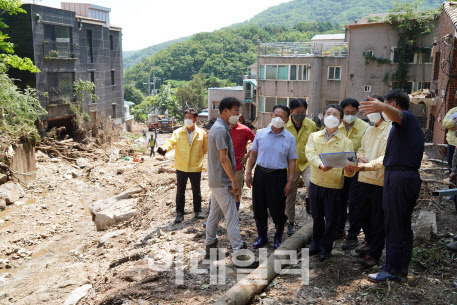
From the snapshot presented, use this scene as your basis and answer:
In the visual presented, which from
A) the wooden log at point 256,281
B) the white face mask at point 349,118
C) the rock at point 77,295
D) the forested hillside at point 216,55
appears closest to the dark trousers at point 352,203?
the wooden log at point 256,281

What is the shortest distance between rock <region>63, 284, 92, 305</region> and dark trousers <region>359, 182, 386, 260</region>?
147 inches

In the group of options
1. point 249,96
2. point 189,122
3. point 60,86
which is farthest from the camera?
point 249,96

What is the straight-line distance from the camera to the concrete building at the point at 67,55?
21.7m

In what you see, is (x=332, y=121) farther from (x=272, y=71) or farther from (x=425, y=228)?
(x=272, y=71)

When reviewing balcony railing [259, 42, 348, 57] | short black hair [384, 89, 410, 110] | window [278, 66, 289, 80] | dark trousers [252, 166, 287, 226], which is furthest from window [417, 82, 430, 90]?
short black hair [384, 89, 410, 110]

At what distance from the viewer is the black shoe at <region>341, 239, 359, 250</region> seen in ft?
16.9

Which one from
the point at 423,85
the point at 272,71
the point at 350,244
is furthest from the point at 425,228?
the point at 272,71

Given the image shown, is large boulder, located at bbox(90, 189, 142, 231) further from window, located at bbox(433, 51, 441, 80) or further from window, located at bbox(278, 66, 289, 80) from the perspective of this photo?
window, located at bbox(278, 66, 289, 80)

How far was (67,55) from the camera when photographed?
24.7 m

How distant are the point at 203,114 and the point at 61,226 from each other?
42377 millimetres

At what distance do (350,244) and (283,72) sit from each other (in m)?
24.3

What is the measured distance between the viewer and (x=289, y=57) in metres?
27.7

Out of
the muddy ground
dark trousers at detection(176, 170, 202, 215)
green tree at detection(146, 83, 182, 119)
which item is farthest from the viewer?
green tree at detection(146, 83, 182, 119)

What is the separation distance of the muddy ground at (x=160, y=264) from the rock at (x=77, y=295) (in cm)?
11
